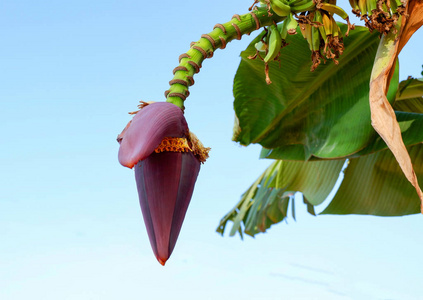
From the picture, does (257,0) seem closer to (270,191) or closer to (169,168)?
(169,168)

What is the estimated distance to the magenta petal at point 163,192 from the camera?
1.99ft

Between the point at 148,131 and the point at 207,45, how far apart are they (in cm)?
24

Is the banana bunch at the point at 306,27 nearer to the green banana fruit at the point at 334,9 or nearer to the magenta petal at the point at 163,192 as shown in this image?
the green banana fruit at the point at 334,9

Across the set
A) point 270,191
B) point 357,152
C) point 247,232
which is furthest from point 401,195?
point 247,232

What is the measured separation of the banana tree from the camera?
2.00 feet

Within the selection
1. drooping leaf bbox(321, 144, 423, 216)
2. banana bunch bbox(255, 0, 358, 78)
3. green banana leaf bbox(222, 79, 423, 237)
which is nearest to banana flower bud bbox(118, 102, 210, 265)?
banana bunch bbox(255, 0, 358, 78)

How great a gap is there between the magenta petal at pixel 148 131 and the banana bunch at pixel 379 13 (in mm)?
482

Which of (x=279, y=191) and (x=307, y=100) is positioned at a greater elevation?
(x=307, y=100)

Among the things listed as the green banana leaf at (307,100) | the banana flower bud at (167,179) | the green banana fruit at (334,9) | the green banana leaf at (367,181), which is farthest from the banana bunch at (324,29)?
the green banana leaf at (367,181)

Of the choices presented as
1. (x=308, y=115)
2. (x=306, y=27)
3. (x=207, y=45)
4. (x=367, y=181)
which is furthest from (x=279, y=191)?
(x=207, y=45)

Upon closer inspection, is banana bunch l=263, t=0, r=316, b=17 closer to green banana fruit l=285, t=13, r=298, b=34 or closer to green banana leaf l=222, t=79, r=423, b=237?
green banana fruit l=285, t=13, r=298, b=34

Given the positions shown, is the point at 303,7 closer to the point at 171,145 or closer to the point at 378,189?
the point at 171,145

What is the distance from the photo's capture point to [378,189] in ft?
5.43

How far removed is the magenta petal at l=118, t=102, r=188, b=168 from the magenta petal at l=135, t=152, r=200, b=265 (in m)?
0.04
